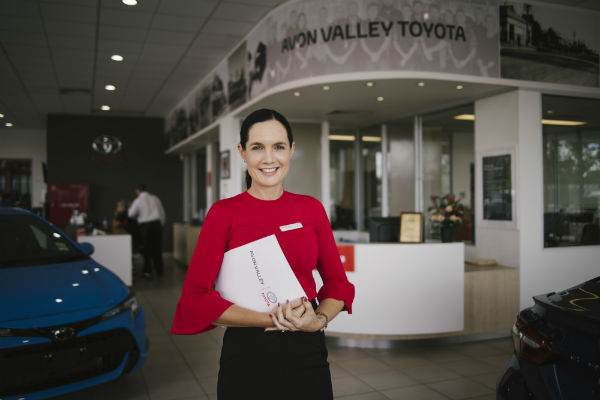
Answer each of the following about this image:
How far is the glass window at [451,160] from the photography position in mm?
5520

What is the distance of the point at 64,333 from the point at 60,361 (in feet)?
0.50

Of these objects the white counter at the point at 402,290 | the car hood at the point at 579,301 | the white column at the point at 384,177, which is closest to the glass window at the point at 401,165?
the white column at the point at 384,177

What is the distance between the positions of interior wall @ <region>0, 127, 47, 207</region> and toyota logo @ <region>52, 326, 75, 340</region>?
476 inches

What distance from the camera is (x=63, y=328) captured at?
8.80 ft

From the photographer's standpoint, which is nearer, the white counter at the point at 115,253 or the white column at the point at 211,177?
the white counter at the point at 115,253

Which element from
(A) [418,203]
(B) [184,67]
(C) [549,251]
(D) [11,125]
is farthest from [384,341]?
(D) [11,125]

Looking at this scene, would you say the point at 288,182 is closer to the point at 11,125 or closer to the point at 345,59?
the point at 345,59

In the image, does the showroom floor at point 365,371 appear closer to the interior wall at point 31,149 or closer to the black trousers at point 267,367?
the black trousers at point 267,367

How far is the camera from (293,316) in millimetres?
1135

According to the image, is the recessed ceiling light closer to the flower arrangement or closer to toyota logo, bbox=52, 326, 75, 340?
the flower arrangement

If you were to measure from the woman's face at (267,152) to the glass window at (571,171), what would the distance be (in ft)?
14.2

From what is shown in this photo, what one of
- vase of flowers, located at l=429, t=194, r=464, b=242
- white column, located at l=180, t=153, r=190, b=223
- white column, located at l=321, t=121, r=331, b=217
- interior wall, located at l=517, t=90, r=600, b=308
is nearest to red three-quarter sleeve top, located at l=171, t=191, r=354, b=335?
vase of flowers, located at l=429, t=194, r=464, b=242

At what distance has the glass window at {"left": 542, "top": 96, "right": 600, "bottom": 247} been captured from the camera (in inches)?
191

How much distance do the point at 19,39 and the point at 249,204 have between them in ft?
→ 20.1
